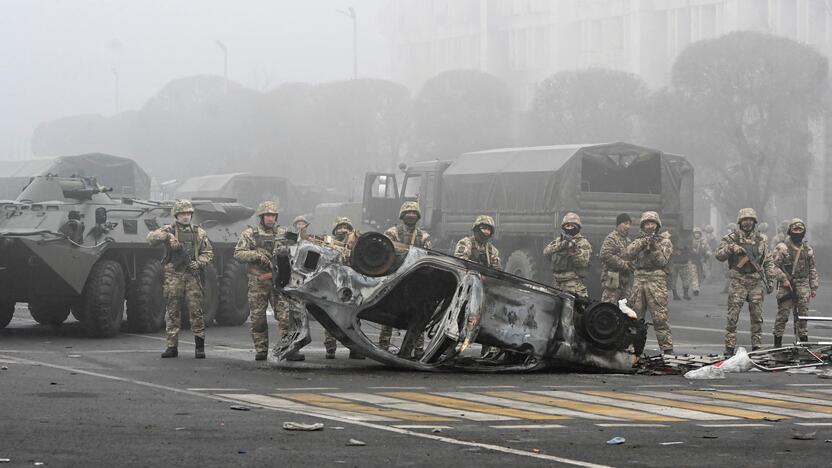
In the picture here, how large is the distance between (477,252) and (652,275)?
2048 millimetres

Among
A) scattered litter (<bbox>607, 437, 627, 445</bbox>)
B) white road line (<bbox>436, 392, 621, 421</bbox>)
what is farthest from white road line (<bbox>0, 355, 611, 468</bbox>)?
white road line (<bbox>436, 392, 621, 421</bbox>)

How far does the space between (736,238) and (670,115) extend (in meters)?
40.2

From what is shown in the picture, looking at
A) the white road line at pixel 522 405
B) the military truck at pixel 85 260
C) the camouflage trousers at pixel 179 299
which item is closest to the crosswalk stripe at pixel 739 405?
the white road line at pixel 522 405

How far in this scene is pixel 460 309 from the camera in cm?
1385

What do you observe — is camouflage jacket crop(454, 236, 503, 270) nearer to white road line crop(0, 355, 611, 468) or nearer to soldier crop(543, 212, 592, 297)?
soldier crop(543, 212, 592, 297)

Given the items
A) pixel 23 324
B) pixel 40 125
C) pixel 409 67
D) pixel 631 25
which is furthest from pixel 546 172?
pixel 40 125

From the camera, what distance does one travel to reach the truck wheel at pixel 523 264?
92.2 feet

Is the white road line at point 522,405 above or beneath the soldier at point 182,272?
beneath

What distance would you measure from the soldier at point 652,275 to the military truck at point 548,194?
9653 mm

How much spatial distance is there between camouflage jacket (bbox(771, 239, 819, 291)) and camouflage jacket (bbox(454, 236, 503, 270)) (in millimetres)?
3665

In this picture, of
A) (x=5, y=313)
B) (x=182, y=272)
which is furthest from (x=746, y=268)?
(x=5, y=313)

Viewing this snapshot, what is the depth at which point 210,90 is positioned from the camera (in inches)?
4003

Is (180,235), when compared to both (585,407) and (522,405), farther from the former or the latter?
(585,407)

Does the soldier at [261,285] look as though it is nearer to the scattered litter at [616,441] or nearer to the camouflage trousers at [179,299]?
the camouflage trousers at [179,299]
